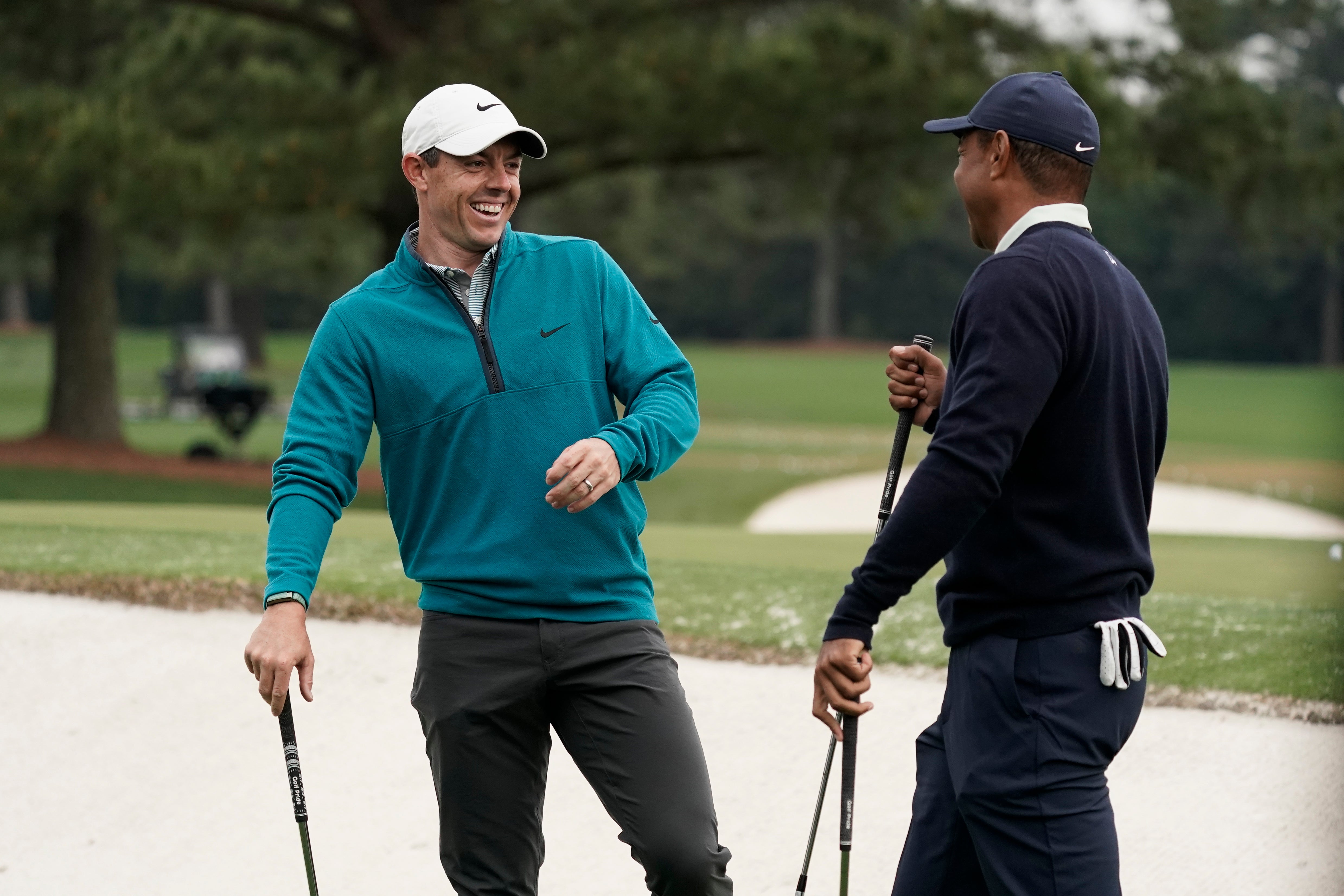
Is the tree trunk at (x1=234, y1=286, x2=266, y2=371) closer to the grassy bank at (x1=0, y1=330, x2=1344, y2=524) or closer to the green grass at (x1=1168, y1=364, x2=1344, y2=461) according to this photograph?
the grassy bank at (x1=0, y1=330, x2=1344, y2=524)

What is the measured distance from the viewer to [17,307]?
58469mm

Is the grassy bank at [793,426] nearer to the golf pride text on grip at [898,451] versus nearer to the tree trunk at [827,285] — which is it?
the tree trunk at [827,285]

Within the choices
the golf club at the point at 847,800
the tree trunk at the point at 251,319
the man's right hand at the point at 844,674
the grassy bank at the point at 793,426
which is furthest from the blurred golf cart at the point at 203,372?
the man's right hand at the point at 844,674

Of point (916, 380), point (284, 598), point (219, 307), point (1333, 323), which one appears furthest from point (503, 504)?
point (1333, 323)

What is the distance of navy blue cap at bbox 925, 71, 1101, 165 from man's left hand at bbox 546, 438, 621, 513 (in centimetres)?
86

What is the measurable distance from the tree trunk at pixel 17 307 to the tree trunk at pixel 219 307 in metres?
8.74

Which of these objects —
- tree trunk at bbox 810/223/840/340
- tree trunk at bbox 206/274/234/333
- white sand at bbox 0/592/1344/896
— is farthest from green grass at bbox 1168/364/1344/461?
tree trunk at bbox 206/274/234/333

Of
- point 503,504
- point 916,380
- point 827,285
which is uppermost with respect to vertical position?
point 827,285

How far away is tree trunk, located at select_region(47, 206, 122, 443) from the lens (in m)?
19.8

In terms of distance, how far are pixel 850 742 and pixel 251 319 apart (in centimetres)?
4476

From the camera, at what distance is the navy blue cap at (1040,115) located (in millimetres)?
2701

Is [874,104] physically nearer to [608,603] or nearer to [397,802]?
[397,802]

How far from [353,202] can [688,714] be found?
12.5 m

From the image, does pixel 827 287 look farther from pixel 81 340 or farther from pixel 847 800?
pixel 847 800
